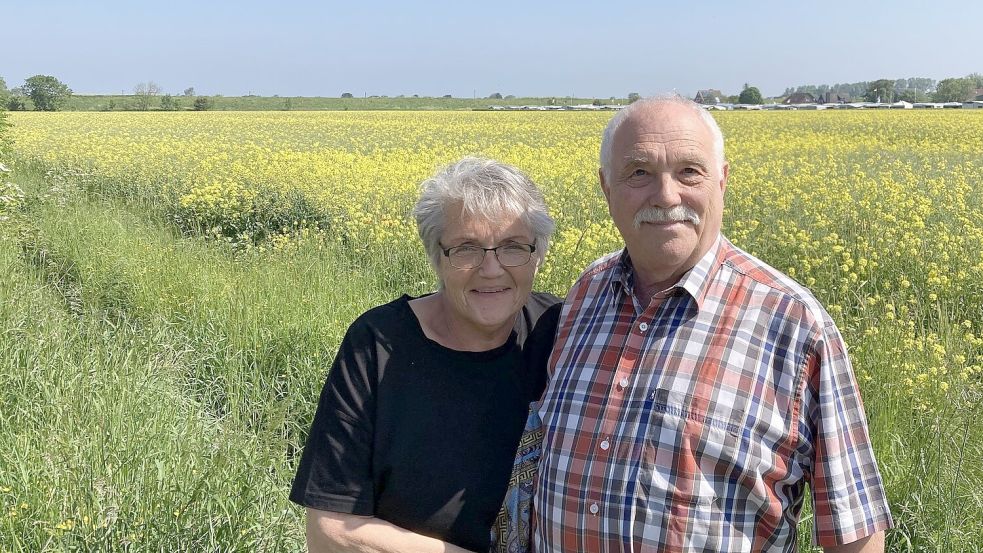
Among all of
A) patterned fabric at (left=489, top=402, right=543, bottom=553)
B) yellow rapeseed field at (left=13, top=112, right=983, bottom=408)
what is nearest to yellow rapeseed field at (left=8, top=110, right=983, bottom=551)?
yellow rapeseed field at (left=13, top=112, right=983, bottom=408)

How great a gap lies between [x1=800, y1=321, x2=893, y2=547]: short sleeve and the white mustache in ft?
1.46

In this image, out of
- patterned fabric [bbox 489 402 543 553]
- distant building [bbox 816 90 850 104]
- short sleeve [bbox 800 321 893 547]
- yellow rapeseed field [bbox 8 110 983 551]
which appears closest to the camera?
short sleeve [bbox 800 321 893 547]

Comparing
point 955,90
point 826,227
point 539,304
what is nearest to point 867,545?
point 539,304

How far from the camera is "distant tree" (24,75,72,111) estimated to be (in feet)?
222

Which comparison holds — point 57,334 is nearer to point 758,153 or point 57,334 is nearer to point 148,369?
point 148,369

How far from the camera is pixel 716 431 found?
71.1 inches

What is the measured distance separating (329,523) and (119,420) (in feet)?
6.16

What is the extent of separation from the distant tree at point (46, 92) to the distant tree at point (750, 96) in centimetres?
6264

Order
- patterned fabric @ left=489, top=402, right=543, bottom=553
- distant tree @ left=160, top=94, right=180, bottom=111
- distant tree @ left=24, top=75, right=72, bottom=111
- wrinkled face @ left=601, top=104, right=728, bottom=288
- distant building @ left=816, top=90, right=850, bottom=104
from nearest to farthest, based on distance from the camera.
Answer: wrinkled face @ left=601, top=104, right=728, bottom=288 < patterned fabric @ left=489, top=402, right=543, bottom=553 < distant tree @ left=24, top=75, right=72, bottom=111 < distant tree @ left=160, top=94, right=180, bottom=111 < distant building @ left=816, top=90, right=850, bottom=104

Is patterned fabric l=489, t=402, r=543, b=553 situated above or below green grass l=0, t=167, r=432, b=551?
above

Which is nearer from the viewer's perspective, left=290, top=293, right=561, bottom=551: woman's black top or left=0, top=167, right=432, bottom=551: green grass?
left=290, top=293, right=561, bottom=551: woman's black top

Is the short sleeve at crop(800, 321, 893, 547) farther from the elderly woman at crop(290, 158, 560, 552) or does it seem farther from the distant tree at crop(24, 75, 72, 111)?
the distant tree at crop(24, 75, 72, 111)

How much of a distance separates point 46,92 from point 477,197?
80012 millimetres

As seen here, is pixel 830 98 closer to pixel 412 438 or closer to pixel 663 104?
pixel 663 104
